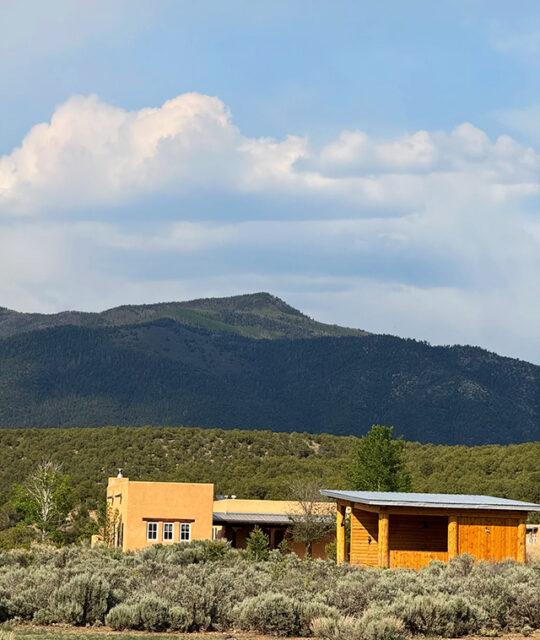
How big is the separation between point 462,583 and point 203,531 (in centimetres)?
2590

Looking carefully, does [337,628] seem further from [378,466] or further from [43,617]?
[378,466]

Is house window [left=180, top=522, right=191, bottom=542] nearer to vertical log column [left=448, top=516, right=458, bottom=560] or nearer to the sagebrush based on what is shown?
vertical log column [left=448, top=516, right=458, bottom=560]

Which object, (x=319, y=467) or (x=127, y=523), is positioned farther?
(x=319, y=467)

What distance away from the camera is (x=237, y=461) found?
85062 millimetres

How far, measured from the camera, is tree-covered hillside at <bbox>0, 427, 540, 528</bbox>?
2763 inches

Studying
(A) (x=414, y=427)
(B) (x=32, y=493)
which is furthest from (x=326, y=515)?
(A) (x=414, y=427)

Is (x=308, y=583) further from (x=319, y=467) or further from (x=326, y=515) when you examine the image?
(x=319, y=467)

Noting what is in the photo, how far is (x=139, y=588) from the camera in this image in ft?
72.2

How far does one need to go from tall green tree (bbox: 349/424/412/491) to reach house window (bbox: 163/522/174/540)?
46.6 feet

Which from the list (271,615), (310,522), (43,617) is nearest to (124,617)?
(43,617)

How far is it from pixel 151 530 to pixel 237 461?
1531 inches

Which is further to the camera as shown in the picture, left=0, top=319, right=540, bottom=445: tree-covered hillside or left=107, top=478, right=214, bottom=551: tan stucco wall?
left=0, top=319, right=540, bottom=445: tree-covered hillside

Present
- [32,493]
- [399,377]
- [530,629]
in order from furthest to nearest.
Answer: [399,377]
[32,493]
[530,629]

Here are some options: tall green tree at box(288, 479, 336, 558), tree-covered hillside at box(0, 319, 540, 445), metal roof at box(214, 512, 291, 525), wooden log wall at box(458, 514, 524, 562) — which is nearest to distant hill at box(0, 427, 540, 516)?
tall green tree at box(288, 479, 336, 558)
